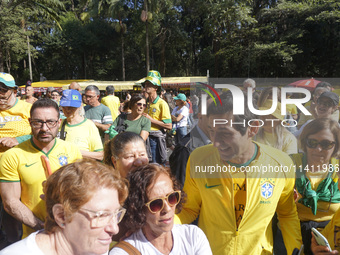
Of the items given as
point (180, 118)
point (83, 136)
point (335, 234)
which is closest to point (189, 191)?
point (335, 234)

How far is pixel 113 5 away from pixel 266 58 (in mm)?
13640

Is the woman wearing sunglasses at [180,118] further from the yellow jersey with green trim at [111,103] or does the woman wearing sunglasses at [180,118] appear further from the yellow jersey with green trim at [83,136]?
the yellow jersey with green trim at [83,136]

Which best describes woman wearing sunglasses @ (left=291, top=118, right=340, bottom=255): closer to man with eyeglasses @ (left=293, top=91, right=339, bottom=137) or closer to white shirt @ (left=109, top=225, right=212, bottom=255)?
man with eyeglasses @ (left=293, top=91, right=339, bottom=137)

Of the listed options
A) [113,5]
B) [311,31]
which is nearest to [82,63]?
[113,5]

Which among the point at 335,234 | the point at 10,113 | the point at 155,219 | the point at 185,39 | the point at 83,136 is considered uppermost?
the point at 185,39

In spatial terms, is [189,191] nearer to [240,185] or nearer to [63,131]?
[240,185]

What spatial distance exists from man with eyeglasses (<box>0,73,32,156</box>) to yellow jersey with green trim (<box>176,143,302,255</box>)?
74.7 inches

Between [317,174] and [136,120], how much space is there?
7.32 ft

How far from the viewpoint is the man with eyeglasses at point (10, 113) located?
2893mm

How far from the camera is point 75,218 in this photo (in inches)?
50.4

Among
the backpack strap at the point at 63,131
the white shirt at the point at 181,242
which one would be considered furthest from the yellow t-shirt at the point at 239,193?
the backpack strap at the point at 63,131

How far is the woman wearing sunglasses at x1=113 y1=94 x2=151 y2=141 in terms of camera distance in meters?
3.79

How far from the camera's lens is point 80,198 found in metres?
1.29

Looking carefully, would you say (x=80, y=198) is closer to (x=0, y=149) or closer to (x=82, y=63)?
(x=0, y=149)
